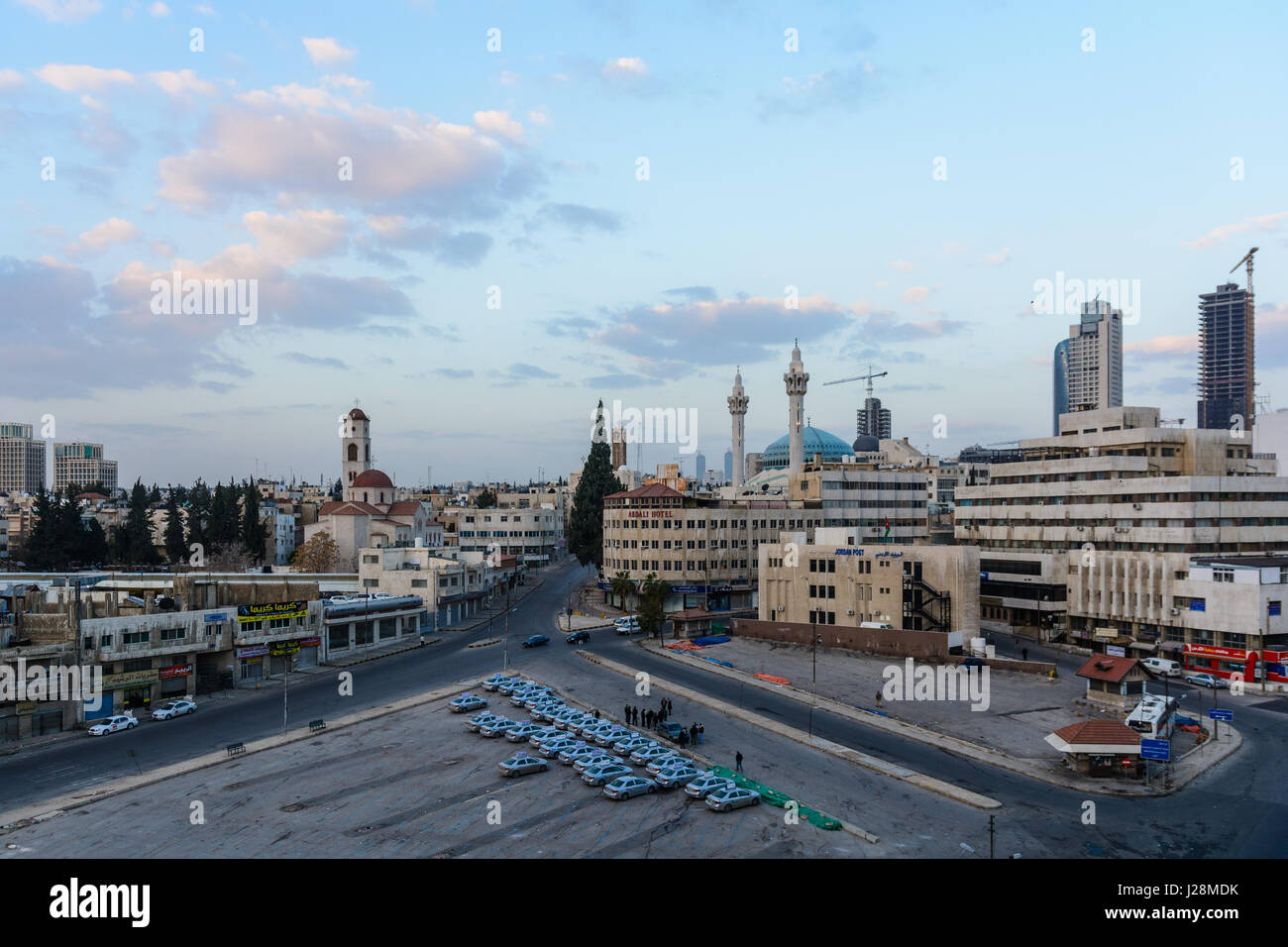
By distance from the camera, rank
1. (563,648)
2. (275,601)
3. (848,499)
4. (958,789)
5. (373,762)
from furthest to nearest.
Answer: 1. (848,499)
2. (563,648)
3. (275,601)
4. (373,762)
5. (958,789)

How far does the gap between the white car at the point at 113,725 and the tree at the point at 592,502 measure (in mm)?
72440

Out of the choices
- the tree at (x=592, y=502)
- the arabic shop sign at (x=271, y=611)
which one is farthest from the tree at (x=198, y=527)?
the arabic shop sign at (x=271, y=611)

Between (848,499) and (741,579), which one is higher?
(848,499)

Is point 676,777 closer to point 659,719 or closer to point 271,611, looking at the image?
point 659,719

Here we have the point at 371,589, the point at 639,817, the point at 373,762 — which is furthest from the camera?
the point at 371,589

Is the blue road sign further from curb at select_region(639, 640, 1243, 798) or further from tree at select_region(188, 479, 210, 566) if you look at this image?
tree at select_region(188, 479, 210, 566)

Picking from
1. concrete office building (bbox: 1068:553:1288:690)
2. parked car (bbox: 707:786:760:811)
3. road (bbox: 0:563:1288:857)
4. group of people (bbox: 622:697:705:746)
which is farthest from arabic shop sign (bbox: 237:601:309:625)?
concrete office building (bbox: 1068:553:1288:690)

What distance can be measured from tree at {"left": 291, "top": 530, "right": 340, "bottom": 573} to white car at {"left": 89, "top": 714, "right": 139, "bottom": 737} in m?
66.5

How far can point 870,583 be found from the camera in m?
84.8

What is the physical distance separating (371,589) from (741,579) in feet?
146
